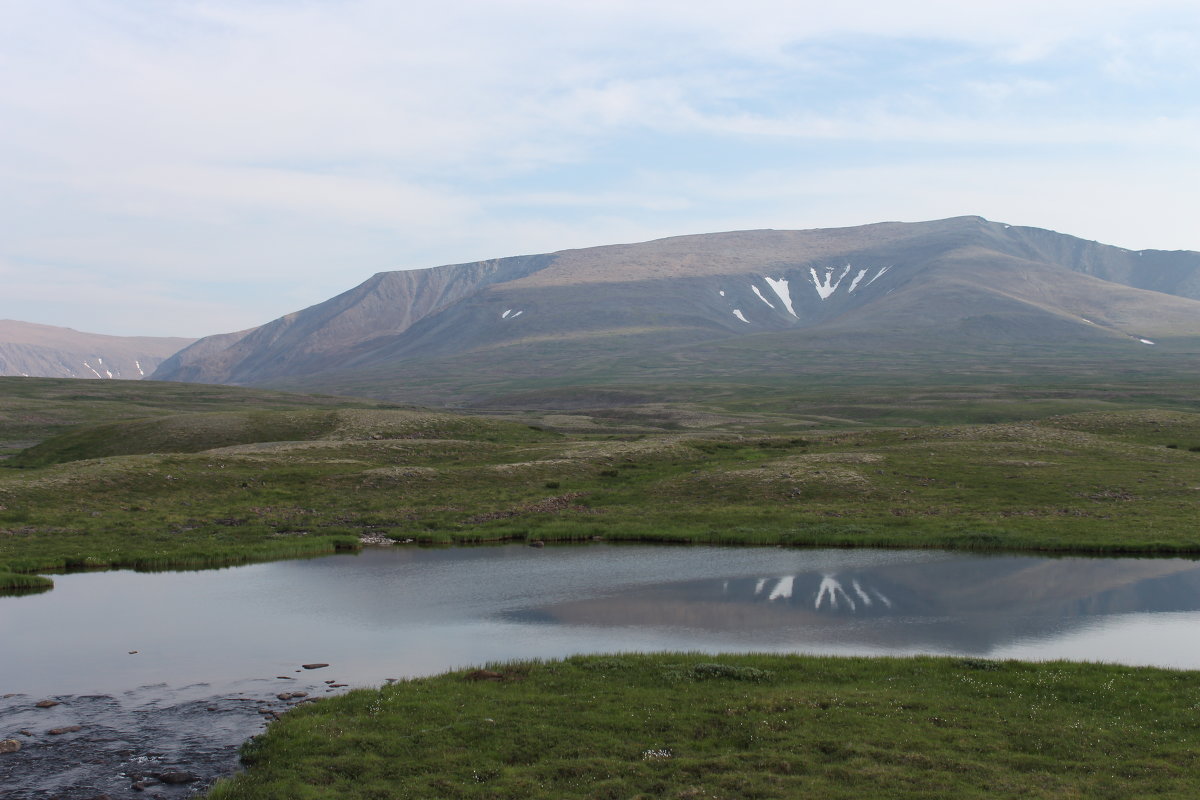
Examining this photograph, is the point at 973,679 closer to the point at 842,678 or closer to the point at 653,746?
the point at 842,678

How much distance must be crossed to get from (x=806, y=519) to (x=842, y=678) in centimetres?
3393

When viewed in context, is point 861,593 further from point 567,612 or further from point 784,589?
point 567,612

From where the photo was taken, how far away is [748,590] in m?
45.1

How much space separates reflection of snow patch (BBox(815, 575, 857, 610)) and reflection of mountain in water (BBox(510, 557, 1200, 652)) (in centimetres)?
5

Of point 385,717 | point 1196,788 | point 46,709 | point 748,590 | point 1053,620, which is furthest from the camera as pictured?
point 748,590

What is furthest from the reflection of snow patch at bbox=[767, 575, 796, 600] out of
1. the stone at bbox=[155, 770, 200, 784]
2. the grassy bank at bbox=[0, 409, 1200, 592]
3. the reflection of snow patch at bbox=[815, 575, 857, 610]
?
the stone at bbox=[155, 770, 200, 784]

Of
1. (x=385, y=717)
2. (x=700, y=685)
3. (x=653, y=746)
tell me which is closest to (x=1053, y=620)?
(x=700, y=685)

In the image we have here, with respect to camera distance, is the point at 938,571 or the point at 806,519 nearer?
the point at 938,571

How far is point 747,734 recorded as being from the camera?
23.4 m

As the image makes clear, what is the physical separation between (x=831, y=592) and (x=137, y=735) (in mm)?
30466

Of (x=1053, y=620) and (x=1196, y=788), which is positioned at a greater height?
(x=1196, y=788)

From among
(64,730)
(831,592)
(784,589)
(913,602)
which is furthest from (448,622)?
(913,602)

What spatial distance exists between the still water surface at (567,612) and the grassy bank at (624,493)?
14.6 ft

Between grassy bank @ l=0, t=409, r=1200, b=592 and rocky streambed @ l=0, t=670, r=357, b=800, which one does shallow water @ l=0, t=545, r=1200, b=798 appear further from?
grassy bank @ l=0, t=409, r=1200, b=592
